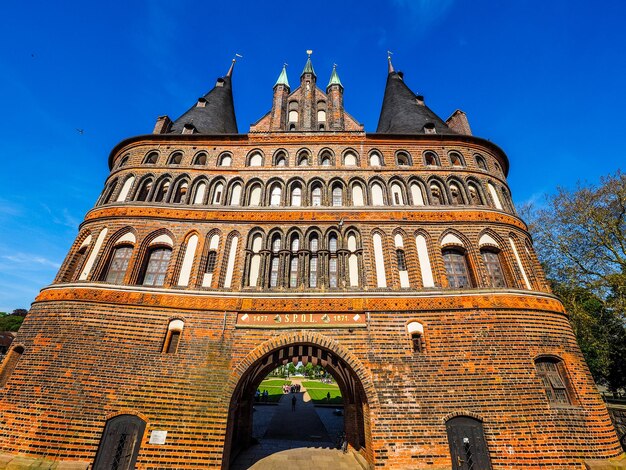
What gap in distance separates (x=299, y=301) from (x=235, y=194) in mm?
5346

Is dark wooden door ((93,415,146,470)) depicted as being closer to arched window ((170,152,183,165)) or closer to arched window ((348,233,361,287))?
arched window ((348,233,361,287))

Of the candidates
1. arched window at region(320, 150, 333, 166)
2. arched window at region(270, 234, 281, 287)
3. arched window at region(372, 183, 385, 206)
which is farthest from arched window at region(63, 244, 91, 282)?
arched window at region(372, 183, 385, 206)

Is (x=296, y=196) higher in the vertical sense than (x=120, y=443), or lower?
higher

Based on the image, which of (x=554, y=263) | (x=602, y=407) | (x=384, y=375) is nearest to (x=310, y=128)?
(x=384, y=375)

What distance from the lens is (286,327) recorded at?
8.80 metres

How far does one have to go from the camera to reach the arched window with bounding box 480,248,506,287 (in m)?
9.89

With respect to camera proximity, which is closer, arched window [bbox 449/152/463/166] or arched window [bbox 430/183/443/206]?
arched window [bbox 430/183/443/206]

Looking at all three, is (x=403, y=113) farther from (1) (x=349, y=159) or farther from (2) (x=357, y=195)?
(2) (x=357, y=195)

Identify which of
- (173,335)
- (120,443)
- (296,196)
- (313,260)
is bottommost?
(120,443)

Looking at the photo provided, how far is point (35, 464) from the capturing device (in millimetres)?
6754

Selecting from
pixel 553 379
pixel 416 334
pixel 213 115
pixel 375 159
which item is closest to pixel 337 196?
pixel 375 159

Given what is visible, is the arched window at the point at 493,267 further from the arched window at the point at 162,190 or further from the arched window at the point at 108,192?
the arched window at the point at 108,192

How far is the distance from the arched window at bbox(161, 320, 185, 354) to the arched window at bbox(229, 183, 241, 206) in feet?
16.0

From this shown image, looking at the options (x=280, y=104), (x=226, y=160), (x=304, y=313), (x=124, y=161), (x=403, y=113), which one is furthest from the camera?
(x=403, y=113)
